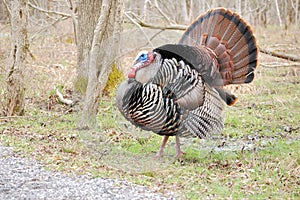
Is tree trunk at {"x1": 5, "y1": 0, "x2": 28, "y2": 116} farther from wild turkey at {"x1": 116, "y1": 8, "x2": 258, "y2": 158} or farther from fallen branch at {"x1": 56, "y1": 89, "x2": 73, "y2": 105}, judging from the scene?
wild turkey at {"x1": 116, "y1": 8, "x2": 258, "y2": 158}

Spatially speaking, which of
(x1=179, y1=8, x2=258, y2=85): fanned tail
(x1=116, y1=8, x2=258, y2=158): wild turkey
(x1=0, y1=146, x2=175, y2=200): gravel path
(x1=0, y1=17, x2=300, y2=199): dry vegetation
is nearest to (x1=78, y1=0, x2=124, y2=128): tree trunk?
(x1=0, y1=17, x2=300, y2=199): dry vegetation

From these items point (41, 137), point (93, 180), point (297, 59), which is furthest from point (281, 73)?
point (93, 180)

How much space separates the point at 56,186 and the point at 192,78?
195 centimetres

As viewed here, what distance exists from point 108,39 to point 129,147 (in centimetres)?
234

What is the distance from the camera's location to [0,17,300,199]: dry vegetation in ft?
17.5

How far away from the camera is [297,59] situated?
8922 millimetres

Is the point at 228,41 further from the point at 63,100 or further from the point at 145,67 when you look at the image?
the point at 63,100

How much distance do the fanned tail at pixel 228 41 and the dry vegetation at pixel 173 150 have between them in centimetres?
101

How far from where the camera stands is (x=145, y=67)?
5.66 m

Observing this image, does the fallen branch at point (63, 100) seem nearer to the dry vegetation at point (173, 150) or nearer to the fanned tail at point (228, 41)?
the dry vegetation at point (173, 150)

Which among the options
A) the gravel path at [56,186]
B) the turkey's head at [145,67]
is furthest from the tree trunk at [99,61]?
the gravel path at [56,186]

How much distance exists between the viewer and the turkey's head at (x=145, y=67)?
5633 mm

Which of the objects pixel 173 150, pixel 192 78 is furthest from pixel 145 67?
pixel 173 150

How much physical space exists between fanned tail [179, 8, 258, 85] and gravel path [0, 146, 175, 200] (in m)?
2.38
